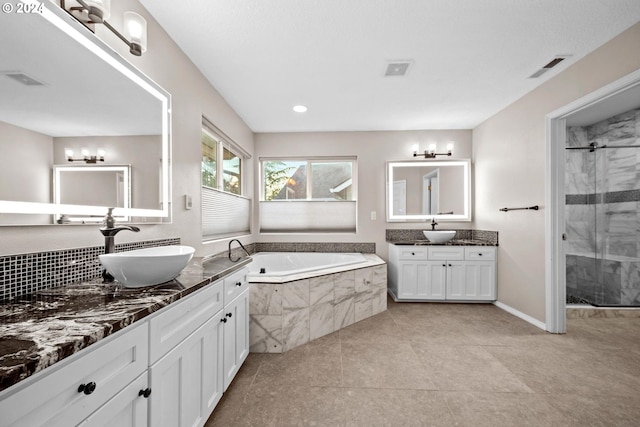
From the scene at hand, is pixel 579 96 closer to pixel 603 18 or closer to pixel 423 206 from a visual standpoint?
pixel 603 18

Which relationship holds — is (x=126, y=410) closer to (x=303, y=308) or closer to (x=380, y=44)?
(x=303, y=308)

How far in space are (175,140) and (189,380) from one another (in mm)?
1584

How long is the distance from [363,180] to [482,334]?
237 centimetres

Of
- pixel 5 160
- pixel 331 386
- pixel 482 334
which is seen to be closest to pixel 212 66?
pixel 5 160

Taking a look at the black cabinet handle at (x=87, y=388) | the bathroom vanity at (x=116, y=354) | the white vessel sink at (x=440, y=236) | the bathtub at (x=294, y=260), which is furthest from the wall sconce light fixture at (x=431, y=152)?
the black cabinet handle at (x=87, y=388)

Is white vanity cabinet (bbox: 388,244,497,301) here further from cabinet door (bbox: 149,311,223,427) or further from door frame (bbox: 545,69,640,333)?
cabinet door (bbox: 149,311,223,427)

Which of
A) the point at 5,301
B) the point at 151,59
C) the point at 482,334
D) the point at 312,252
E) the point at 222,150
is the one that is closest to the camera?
the point at 5,301

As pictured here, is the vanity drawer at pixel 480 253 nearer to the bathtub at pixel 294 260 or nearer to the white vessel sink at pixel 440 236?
the white vessel sink at pixel 440 236

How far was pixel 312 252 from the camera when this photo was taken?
4.09 metres

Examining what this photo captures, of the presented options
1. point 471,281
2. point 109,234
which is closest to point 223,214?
point 109,234

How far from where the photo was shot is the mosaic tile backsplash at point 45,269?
3.39 ft

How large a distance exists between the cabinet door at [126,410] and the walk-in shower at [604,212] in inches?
166

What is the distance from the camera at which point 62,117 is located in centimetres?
122

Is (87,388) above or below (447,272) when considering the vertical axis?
above
